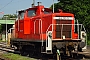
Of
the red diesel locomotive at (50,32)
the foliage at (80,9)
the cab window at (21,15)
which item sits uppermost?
the foliage at (80,9)

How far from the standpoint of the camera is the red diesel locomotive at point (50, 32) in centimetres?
1309

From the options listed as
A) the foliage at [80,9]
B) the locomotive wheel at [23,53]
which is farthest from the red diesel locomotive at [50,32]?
the foliage at [80,9]

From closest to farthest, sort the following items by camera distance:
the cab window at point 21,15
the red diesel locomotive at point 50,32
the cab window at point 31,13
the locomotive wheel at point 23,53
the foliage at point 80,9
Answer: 1. the red diesel locomotive at point 50,32
2. the cab window at point 31,13
3. the cab window at point 21,15
4. the locomotive wheel at point 23,53
5. the foliage at point 80,9

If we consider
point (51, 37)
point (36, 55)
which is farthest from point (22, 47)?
point (51, 37)

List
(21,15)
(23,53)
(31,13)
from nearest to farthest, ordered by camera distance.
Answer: (31,13) < (21,15) < (23,53)

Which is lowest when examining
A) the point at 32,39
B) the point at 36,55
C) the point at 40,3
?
the point at 36,55

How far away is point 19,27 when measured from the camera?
680 inches

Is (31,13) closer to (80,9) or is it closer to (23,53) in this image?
(23,53)

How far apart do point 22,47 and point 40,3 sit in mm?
3604

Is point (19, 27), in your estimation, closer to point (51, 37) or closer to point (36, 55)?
point (36, 55)

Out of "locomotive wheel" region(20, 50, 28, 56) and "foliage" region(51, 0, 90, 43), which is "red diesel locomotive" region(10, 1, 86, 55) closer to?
"locomotive wheel" region(20, 50, 28, 56)

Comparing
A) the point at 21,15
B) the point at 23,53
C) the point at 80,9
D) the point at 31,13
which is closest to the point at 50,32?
the point at 31,13

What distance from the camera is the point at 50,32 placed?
12914mm

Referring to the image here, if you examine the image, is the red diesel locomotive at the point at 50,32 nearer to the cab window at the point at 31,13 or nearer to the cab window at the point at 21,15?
the cab window at the point at 31,13
